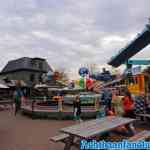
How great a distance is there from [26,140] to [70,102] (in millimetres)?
12505

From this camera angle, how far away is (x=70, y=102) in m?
19.8

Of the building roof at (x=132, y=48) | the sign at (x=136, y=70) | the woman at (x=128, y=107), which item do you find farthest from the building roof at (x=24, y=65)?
the woman at (x=128, y=107)

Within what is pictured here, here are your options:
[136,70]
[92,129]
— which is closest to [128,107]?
[92,129]

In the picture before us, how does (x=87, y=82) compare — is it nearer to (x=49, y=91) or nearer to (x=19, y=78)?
(x=49, y=91)

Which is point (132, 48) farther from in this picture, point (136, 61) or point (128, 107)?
point (128, 107)

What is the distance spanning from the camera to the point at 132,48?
49.2 ft

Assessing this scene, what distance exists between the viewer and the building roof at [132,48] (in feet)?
44.5

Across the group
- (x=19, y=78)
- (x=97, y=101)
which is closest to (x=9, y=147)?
(x=97, y=101)

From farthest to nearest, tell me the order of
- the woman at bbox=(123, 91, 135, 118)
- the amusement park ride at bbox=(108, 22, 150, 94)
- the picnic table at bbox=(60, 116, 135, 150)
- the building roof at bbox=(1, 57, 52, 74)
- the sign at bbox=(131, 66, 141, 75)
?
the building roof at bbox=(1, 57, 52, 74) < the sign at bbox=(131, 66, 141, 75) < the amusement park ride at bbox=(108, 22, 150, 94) < the woman at bbox=(123, 91, 135, 118) < the picnic table at bbox=(60, 116, 135, 150)

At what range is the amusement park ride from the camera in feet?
45.6

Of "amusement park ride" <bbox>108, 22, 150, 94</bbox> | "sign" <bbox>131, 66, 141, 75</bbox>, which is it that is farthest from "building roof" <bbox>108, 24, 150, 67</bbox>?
"sign" <bbox>131, 66, 141, 75</bbox>

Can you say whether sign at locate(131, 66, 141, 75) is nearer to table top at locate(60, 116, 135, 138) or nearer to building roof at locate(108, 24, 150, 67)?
building roof at locate(108, 24, 150, 67)

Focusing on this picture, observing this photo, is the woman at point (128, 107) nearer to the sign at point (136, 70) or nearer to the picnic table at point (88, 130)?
the picnic table at point (88, 130)

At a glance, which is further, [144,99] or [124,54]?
[124,54]
